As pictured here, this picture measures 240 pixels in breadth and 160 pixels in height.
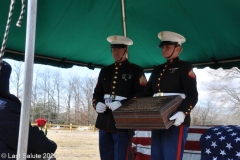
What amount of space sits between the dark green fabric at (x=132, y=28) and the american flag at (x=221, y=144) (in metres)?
1.14

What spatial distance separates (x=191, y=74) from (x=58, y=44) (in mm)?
2128

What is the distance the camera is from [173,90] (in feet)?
8.30

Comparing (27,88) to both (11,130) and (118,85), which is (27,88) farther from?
(118,85)

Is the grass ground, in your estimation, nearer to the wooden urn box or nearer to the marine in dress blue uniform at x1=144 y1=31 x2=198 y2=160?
the marine in dress blue uniform at x1=144 y1=31 x2=198 y2=160

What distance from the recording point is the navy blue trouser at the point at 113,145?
2840 millimetres

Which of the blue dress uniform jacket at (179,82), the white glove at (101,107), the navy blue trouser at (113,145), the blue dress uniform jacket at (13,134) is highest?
the blue dress uniform jacket at (179,82)

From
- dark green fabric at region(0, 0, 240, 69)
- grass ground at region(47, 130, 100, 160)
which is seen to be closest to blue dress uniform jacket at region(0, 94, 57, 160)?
dark green fabric at region(0, 0, 240, 69)

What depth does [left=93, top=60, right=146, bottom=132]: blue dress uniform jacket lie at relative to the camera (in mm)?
2902

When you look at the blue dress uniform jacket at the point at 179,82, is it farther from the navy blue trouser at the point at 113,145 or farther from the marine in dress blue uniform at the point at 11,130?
the marine in dress blue uniform at the point at 11,130

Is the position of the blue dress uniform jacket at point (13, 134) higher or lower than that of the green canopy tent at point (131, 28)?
lower

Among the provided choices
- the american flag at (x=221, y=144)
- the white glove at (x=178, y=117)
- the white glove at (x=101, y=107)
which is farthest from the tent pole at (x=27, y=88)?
the american flag at (x=221, y=144)

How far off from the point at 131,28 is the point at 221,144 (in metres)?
1.87

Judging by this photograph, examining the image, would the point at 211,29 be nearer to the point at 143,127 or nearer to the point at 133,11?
the point at 133,11

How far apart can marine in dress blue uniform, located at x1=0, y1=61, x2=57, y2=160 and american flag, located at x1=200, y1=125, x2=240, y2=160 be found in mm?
1831
